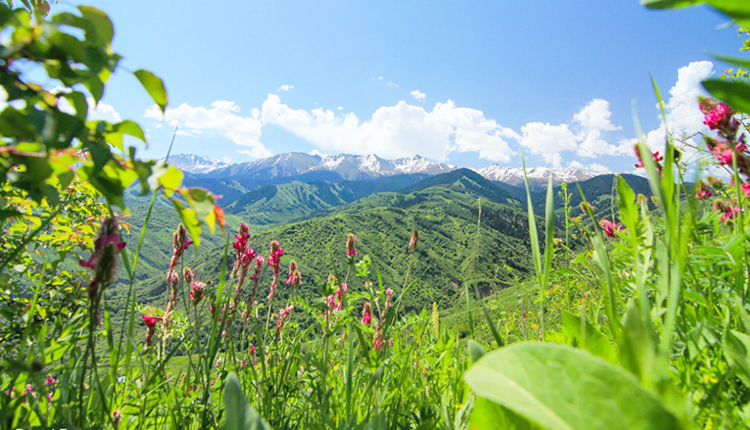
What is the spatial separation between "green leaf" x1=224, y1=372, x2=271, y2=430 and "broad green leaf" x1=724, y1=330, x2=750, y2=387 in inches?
36.9

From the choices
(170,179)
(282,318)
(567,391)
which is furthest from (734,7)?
(282,318)

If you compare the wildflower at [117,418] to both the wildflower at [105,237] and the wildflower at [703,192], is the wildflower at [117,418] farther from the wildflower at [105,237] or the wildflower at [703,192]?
the wildflower at [703,192]

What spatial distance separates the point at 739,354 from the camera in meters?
0.77

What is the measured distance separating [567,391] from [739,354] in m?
0.66

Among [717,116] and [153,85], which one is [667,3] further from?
[717,116]

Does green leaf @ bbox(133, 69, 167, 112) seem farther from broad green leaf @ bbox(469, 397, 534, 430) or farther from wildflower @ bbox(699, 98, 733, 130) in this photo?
wildflower @ bbox(699, 98, 733, 130)

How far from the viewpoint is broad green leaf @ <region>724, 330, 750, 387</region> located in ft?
2.46

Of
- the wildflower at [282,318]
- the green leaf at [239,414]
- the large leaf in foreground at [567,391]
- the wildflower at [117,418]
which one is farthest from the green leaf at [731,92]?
the wildflower at [282,318]

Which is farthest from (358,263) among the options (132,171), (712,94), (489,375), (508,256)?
(508,256)

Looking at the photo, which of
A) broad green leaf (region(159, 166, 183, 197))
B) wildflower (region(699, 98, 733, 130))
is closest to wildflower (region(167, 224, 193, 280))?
broad green leaf (region(159, 166, 183, 197))

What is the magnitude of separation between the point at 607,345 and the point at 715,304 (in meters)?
0.81

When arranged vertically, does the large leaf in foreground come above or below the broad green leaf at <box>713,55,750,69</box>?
below

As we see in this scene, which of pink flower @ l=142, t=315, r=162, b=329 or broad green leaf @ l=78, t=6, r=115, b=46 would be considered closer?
broad green leaf @ l=78, t=6, r=115, b=46

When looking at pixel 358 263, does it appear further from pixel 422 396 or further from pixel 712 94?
pixel 712 94
